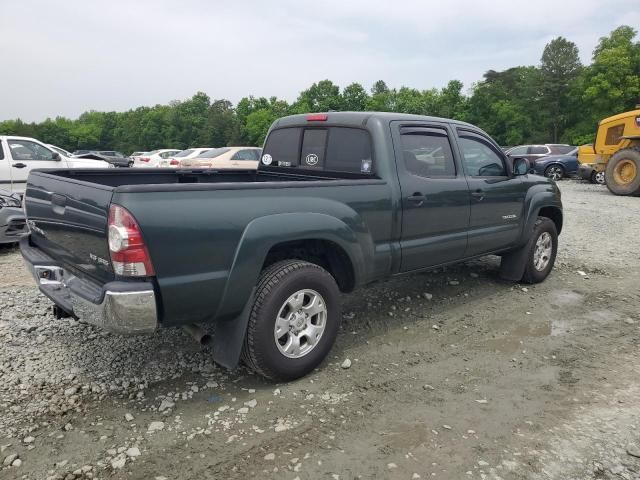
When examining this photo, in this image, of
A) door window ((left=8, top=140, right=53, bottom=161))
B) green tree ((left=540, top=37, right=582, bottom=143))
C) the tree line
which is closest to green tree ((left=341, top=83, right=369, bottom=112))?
the tree line

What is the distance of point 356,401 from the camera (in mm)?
3271

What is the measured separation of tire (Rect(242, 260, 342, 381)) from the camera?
3.21 metres

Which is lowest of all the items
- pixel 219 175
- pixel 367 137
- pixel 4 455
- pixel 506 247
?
pixel 4 455

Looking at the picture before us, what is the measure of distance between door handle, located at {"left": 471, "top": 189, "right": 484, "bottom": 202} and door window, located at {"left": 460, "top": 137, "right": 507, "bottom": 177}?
0.18 metres

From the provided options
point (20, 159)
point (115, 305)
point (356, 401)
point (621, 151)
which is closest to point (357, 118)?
point (356, 401)

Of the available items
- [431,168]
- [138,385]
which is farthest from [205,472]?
[431,168]

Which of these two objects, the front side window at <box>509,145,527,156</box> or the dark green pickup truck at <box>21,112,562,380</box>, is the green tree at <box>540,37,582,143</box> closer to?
the front side window at <box>509,145,527,156</box>

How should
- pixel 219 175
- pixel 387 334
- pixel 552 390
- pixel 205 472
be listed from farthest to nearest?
pixel 219 175
pixel 387 334
pixel 552 390
pixel 205 472

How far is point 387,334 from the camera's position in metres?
4.41

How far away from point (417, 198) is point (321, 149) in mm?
1021

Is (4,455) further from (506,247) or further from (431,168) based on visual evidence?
(506,247)

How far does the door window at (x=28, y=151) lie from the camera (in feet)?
34.8

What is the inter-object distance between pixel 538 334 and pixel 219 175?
3446 millimetres

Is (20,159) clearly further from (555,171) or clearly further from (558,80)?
(558,80)
